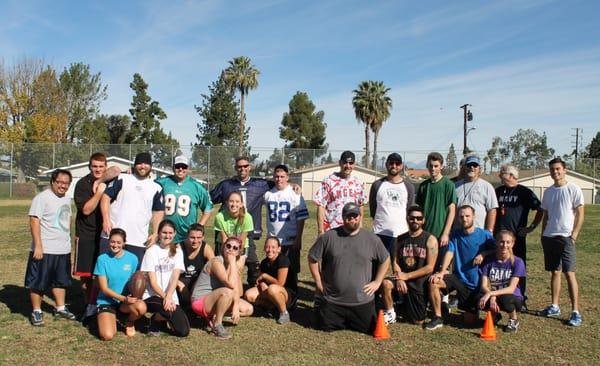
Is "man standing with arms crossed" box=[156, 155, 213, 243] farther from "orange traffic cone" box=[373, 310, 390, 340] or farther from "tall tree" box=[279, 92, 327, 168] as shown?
"tall tree" box=[279, 92, 327, 168]

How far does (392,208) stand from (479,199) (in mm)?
1079

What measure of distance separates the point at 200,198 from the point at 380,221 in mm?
2232

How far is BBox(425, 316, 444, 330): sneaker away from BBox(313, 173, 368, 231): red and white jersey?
61.2 inches

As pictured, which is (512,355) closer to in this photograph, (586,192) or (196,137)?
(586,192)

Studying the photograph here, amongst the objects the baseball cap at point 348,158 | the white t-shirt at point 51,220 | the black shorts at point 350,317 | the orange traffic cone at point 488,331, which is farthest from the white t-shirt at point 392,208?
the white t-shirt at point 51,220

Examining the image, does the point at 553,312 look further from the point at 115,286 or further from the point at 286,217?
the point at 115,286

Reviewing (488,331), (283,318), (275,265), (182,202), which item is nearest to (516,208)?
(488,331)

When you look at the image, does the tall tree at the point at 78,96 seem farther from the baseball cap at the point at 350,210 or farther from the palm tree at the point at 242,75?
the baseball cap at the point at 350,210

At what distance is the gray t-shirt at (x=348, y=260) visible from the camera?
560 cm

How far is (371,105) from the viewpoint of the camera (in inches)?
1884

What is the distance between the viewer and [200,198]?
639 cm

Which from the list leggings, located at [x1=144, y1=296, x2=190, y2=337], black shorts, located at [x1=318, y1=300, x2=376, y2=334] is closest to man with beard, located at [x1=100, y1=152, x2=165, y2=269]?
leggings, located at [x1=144, y1=296, x2=190, y2=337]

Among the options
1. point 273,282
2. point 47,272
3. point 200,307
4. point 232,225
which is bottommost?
point 200,307

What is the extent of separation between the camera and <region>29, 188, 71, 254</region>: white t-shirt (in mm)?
5676
